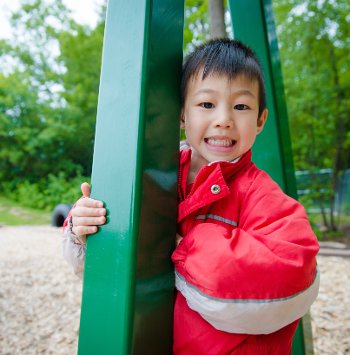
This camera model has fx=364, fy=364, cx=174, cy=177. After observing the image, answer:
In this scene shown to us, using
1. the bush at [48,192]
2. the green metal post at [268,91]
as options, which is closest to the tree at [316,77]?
the green metal post at [268,91]

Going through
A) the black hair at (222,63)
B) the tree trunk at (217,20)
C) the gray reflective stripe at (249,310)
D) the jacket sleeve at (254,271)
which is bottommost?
the gray reflective stripe at (249,310)

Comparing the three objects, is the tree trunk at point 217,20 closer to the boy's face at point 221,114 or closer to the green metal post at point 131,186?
the boy's face at point 221,114

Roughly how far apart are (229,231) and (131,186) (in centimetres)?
30

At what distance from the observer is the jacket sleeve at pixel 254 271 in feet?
2.89

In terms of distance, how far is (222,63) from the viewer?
3.80ft

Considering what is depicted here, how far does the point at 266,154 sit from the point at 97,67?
14.7 metres

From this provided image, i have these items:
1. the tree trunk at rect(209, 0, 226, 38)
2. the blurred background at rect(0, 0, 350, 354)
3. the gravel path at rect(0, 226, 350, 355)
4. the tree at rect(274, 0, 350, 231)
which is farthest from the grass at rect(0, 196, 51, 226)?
the tree trunk at rect(209, 0, 226, 38)

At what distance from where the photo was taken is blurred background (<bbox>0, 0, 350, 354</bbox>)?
3189mm

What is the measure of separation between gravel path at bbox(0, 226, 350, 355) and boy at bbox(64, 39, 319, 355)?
1.93 metres

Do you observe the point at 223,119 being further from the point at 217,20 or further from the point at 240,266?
the point at 217,20

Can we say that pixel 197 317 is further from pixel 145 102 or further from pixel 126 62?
pixel 126 62

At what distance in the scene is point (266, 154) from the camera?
180cm

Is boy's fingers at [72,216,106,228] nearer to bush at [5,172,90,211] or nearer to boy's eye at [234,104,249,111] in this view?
boy's eye at [234,104,249,111]

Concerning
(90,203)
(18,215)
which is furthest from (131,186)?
(18,215)
